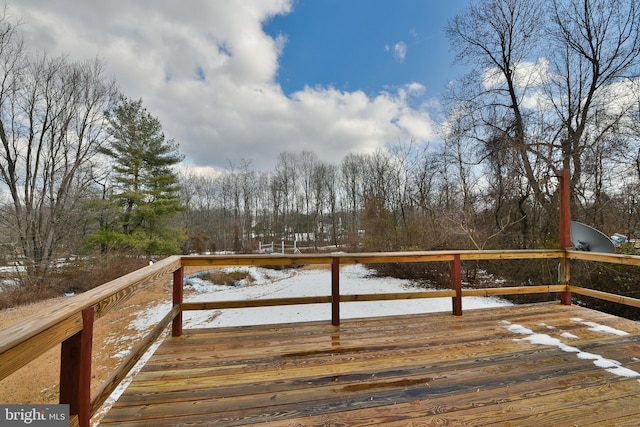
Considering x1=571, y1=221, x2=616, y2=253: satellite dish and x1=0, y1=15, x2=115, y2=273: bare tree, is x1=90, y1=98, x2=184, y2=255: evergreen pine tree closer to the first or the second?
x1=0, y1=15, x2=115, y2=273: bare tree

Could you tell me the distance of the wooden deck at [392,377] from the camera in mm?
1513

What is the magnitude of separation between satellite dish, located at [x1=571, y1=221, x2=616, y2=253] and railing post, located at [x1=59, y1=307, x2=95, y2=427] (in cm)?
532

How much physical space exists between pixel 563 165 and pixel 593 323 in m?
6.52

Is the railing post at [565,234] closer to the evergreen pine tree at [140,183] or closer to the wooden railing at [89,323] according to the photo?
the wooden railing at [89,323]

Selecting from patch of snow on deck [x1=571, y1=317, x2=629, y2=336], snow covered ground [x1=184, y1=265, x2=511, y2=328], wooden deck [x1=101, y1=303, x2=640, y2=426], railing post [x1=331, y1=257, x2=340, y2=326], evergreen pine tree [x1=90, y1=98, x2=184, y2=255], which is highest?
evergreen pine tree [x1=90, y1=98, x2=184, y2=255]

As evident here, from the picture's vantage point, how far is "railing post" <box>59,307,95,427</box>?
105cm

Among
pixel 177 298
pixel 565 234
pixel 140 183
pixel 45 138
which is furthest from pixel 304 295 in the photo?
pixel 45 138

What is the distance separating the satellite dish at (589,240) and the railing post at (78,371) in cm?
532

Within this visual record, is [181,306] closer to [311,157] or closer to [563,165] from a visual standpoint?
[563,165]

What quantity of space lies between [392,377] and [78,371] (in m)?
1.80

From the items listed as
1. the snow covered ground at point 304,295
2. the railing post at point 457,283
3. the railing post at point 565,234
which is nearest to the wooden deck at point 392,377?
the railing post at point 457,283

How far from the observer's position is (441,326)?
2.89m

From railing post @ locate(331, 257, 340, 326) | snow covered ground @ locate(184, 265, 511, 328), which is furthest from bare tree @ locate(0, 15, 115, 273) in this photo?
railing post @ locate(331, 257, 340, 326)

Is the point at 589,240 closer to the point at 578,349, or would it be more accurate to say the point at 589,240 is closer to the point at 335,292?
the point at 578,349
